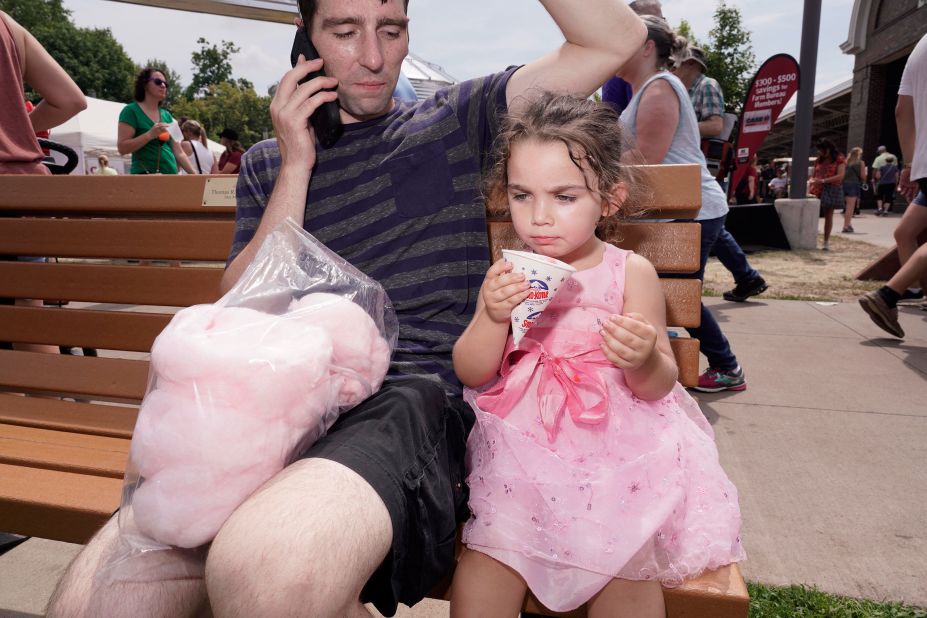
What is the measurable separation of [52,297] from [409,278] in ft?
5.51

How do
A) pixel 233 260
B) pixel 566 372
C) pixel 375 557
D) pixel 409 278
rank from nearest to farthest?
pixel 375 557
pixel 566 372
pixel 409 278
pixel 233 260

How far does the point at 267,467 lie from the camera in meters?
1.31

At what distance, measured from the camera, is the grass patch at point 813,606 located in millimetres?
2080

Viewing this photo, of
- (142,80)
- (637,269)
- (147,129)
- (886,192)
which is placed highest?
(142,80)

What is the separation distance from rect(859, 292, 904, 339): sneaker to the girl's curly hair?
3867 millimetres

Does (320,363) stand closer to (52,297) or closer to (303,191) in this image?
(303,191)

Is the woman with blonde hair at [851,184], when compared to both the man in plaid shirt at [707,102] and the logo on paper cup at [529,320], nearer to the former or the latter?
the man in plaid shirt at [707,102]

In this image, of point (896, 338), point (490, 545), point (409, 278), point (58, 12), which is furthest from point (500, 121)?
point (58, 12)

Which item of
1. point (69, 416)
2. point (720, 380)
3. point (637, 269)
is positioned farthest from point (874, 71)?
point (69, 416)

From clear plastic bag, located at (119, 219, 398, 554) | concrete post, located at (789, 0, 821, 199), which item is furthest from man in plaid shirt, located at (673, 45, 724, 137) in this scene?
concrete post, located at (789, 0, 821, 199)

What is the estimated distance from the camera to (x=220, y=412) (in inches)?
48.5

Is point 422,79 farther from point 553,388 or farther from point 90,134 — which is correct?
point 90,134

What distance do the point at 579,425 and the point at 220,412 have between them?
0.84m

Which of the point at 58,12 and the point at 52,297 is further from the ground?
the point at 58,12
